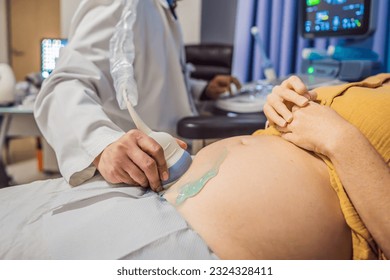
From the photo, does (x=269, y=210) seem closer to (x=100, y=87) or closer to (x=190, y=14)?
(x=100, y=87)

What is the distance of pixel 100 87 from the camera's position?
0.84m

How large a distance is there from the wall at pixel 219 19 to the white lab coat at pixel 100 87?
0.09 meters

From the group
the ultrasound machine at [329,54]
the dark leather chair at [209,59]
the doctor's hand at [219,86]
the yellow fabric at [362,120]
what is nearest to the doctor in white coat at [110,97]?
the doctor's hand at [219,86]

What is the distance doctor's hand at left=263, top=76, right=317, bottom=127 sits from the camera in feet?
1.98

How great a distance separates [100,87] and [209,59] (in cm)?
108

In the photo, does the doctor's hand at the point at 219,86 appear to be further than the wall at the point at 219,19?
Yes

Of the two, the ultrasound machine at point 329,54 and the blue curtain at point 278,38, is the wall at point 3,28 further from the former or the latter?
the blue curtain at point 278,38

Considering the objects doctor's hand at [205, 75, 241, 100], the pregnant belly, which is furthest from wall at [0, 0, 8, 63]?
doctor's hand at [205, 75, 241, 100]

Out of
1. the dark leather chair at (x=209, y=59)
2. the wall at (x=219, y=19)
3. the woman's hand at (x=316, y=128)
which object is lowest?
the woman's hand at (x=316, y=128)

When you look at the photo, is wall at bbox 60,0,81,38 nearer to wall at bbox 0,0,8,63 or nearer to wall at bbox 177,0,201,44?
wall at bbox 0,0,8,63

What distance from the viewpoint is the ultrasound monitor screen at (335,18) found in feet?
3.43

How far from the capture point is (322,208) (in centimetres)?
52

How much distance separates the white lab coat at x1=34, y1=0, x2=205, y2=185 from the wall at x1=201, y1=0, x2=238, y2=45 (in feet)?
0.31

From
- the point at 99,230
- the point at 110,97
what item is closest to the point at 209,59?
the point at 110,97
